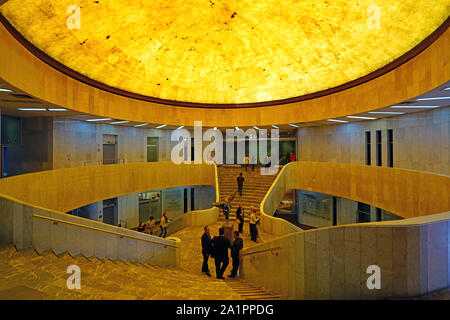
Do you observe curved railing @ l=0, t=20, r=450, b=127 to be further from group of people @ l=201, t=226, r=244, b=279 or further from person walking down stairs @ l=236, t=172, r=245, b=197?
group of people @ l=201, t=226, r=244, b=279

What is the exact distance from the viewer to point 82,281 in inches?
187

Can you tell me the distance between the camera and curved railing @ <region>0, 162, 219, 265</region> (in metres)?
5.73

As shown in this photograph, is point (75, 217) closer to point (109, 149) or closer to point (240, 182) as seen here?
point (240, 182)

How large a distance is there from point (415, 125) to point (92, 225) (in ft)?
49.3

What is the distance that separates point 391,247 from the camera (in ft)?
11.6

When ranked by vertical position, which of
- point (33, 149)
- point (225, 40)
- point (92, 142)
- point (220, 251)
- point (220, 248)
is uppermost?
point (225, 40)

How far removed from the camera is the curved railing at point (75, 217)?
5.73 m

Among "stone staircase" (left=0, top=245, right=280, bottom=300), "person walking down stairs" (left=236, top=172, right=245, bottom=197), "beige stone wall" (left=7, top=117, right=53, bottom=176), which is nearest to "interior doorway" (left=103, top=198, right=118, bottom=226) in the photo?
"beige stone wall" (left=7, top=117, right=53, bottom=176)

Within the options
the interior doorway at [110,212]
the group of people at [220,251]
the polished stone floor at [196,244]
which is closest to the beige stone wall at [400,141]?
the polished stone floor at [196,244]

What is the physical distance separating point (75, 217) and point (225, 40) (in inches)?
552

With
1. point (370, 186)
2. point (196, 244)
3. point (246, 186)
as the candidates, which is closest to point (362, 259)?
point (196, 244)

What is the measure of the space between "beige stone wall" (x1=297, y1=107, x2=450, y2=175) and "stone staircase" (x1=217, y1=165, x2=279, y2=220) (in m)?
4.70

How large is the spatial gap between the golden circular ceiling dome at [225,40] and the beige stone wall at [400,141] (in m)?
3.30
